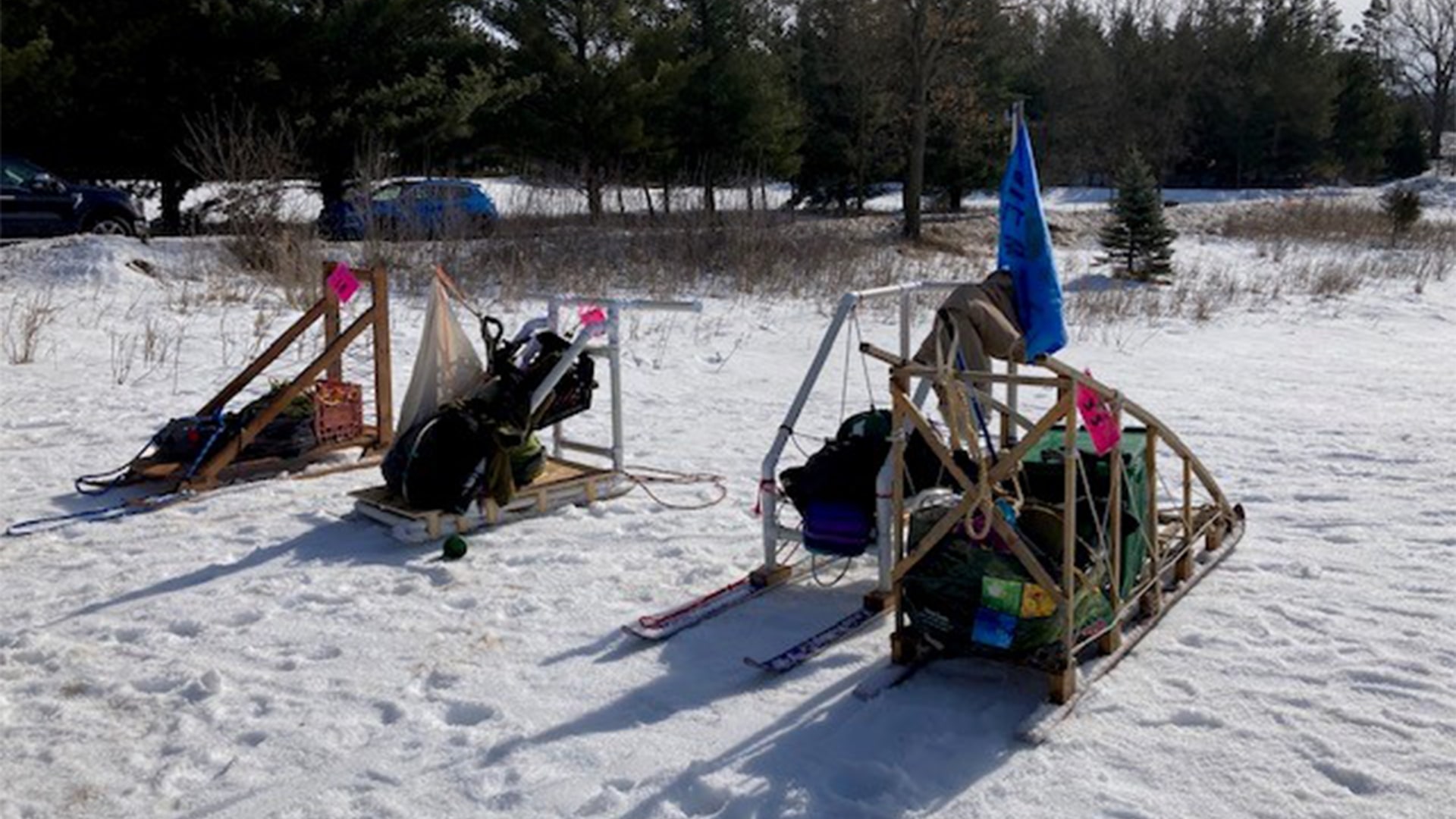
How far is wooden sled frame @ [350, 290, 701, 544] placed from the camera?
20.3ft

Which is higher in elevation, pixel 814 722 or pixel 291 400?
pixel 291 400

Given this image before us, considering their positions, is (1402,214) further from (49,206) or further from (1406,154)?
(1406,154)

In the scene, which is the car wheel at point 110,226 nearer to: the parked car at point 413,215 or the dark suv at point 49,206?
the dark suv at point 49,206

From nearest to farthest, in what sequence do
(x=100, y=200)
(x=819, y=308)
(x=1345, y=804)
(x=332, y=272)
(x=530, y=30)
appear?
(x=1345, y=804) < (x=332, y=272) < (x=819, y=308) < (x=100, y=200) < (x=530, y=30)

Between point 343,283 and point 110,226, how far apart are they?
13.8m

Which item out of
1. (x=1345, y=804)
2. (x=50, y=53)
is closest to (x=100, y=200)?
(x=50, y=53)

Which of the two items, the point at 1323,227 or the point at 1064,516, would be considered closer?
the point at 1064,516

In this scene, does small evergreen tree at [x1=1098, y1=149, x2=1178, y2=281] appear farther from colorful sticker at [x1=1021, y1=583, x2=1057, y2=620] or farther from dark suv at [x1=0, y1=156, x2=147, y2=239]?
colorful sticker at [x1=1021, y1=583, x2=1057, y2=620]

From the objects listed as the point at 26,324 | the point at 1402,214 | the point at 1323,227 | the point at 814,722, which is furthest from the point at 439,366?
the point at 1323,227

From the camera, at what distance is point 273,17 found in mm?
21422

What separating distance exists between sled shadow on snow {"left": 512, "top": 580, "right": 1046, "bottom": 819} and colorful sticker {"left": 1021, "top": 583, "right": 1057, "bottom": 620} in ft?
0.99

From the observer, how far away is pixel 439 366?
6.60 metres

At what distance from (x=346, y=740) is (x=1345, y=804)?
2836 millimetres

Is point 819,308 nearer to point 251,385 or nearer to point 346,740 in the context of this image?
point 251,385
